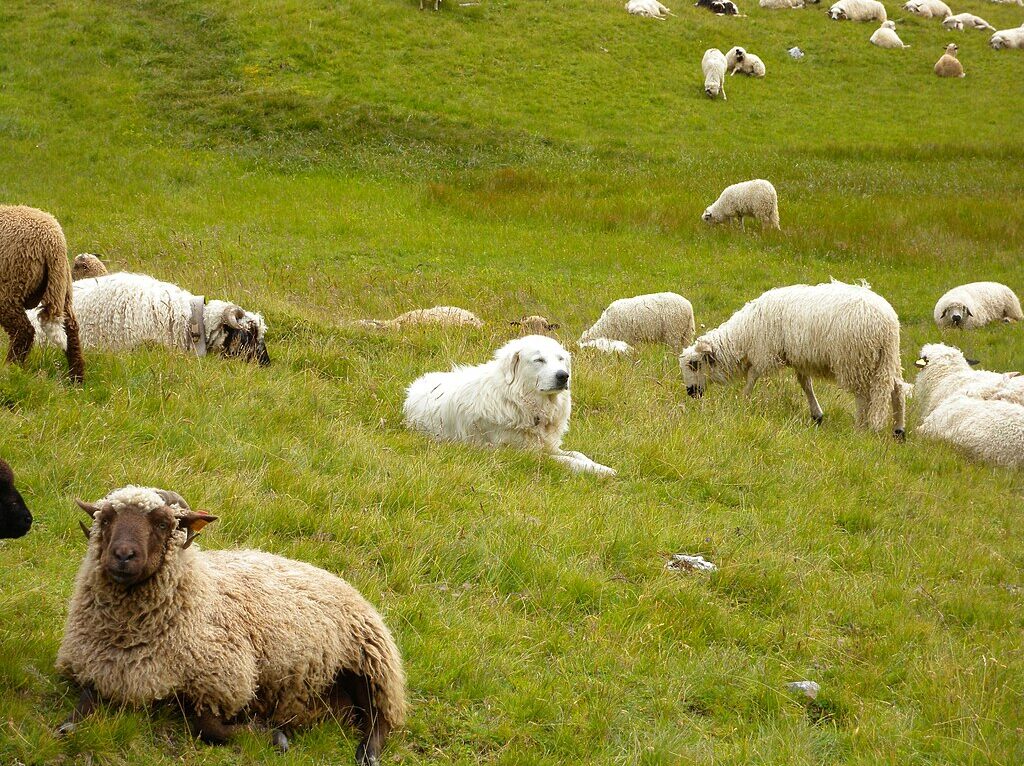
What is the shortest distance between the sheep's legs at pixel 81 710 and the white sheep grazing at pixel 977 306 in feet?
56.4

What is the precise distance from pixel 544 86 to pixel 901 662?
2910 cm

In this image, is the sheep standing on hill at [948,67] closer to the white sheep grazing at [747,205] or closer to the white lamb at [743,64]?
the white lamb at [743,64]

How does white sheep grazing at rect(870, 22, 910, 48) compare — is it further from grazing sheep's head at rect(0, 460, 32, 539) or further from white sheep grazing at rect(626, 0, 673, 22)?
grazing sheep's head at rect(0, 460, 32, 539)

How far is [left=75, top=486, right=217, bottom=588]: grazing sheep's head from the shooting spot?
4.00 m

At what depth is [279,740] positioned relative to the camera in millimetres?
4207

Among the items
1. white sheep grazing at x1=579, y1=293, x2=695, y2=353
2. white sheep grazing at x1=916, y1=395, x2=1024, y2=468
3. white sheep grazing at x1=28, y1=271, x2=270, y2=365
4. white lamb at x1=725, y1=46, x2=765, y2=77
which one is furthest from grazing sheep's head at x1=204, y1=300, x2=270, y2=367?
white lamb at x1=725, y1=46, x2=765, y2=77

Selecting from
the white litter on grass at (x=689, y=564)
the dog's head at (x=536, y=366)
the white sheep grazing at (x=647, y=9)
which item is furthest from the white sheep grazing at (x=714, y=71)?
the white litter on grass at (x=689, y=564)

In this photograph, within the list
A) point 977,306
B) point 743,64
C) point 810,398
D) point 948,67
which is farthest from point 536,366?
point 948,67

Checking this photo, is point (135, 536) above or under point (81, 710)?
above

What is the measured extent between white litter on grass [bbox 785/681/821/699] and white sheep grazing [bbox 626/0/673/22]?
38392mm

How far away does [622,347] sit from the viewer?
1470 cm

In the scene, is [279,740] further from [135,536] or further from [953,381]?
[953,381]

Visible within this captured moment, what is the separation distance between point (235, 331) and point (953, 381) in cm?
950

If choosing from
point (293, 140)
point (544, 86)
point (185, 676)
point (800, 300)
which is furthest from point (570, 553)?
point (544, 86)
